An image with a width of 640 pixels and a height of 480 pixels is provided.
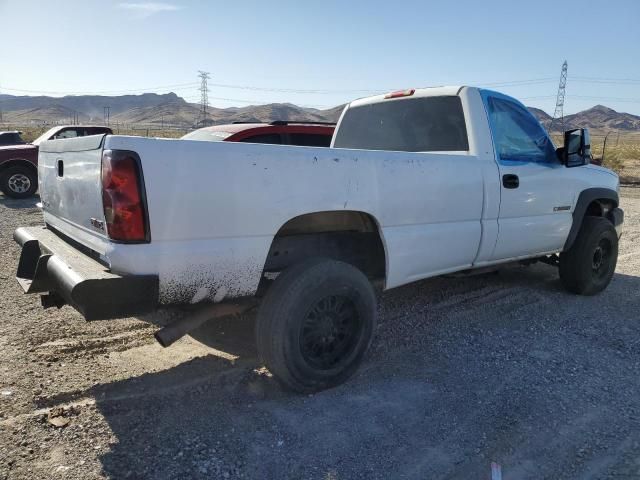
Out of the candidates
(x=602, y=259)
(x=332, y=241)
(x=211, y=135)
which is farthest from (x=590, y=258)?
(x=211, y=135)

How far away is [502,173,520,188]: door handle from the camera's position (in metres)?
4.33

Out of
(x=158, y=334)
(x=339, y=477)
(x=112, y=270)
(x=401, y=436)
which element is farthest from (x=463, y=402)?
(x=112, y=270)

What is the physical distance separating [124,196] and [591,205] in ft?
16.4

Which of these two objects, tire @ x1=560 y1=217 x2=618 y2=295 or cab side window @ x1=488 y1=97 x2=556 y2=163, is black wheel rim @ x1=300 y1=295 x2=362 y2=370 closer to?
cab side window @ x1=488 y1=97 x2=556 y2=163

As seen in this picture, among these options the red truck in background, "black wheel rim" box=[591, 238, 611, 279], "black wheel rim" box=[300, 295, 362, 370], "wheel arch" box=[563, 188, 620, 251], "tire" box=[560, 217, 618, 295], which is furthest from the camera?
the red truck in background

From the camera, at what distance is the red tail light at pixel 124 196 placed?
2549mm

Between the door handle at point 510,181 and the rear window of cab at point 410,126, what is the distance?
407 millimetres

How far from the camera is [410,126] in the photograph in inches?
189

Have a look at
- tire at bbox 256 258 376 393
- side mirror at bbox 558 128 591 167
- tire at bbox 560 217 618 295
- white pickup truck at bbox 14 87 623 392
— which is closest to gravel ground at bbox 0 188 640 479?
tire at bbox 256 258 376 393

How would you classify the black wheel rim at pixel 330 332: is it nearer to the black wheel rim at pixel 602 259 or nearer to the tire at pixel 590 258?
the tire at pixel 590 258

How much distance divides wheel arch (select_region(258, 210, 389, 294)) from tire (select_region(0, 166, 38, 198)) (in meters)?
11.9

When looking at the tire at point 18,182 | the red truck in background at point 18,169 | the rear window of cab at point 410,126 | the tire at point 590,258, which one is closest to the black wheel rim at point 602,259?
the tire at point 590,258

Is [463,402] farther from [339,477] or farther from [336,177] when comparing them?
[336,177]

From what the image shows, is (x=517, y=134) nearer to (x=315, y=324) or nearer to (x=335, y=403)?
(x=315, y=324)
